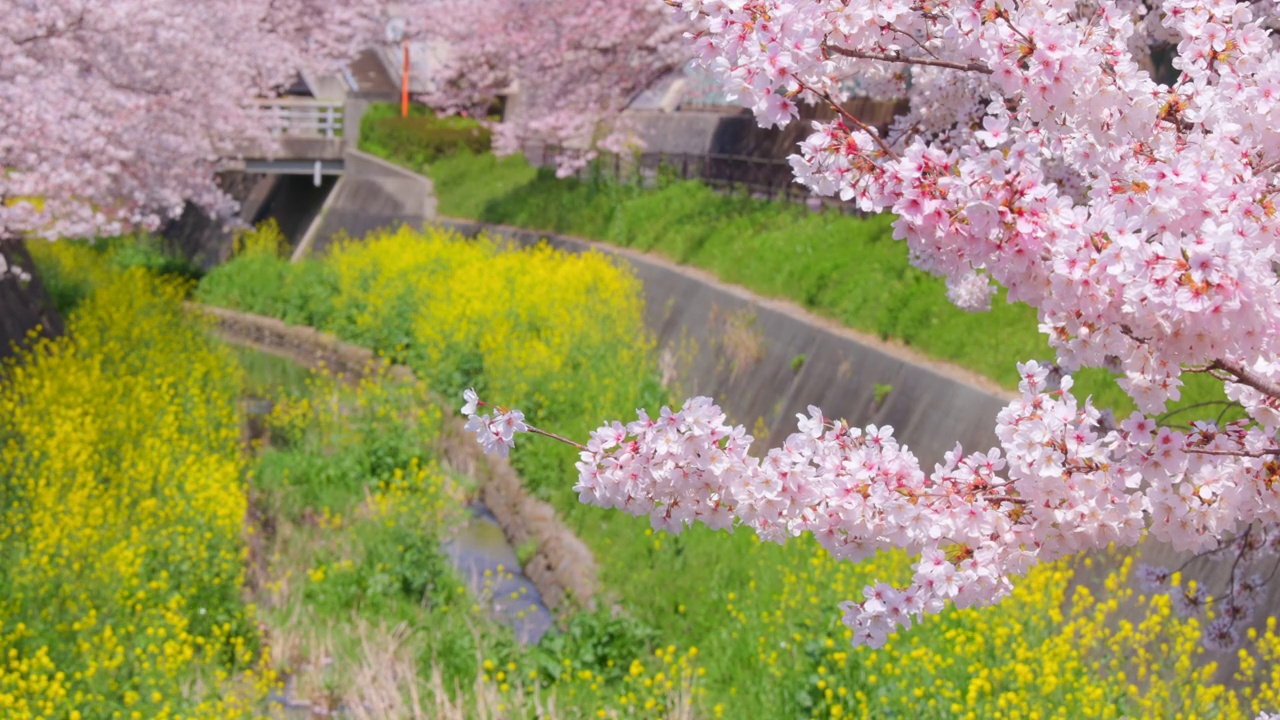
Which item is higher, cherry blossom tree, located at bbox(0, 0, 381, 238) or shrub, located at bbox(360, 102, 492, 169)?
cherry blossom tree, located at bbox(0, 0, 381, 238)

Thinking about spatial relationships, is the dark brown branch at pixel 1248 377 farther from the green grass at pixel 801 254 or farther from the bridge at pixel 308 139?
the bridge at pixel 308 139

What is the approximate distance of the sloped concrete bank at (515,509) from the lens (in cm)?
1059

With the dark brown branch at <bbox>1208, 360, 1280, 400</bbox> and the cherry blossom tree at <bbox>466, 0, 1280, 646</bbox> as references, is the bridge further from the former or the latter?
the dark brown branch at <bbox>1208, 360, 1280, 400</bbox>

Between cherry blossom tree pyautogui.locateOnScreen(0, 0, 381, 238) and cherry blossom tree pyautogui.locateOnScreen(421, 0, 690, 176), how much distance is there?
→ 16.7 feet

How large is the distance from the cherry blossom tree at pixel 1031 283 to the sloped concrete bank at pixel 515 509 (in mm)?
6739

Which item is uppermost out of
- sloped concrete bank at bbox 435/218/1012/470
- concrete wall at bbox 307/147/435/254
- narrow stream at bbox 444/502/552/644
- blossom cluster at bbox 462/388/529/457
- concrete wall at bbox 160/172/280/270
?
blossom cluster at bbox 462/388/529/457

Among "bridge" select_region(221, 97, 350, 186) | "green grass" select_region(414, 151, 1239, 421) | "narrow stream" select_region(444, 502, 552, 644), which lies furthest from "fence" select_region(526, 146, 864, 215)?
"bridge" select_region(221, 97, 350, 186)

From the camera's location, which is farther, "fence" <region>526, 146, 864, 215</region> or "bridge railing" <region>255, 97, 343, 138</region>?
"bridge railing" <region>255, 97, 343, 138</region>

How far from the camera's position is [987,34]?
2838 millimetres

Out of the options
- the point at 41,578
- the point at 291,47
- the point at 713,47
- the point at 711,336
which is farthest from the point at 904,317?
the point at 291,47

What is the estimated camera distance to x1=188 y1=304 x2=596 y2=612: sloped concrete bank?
34.8 feet

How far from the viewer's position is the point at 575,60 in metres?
24.3

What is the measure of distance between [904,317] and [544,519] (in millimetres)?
3415

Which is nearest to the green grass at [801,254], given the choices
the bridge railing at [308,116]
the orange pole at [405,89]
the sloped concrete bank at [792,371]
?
the sloped concrete bank at [792,371]
